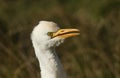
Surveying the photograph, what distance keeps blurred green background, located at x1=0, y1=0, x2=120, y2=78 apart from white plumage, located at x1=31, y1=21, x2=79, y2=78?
1.85 m

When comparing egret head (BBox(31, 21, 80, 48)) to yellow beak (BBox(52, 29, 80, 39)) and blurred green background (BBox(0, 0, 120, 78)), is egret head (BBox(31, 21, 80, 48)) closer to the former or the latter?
yellow beak (BBox(52, 29, 80, 39))

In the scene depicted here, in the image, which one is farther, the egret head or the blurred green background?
the blurred green background

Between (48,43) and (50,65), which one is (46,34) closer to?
(48,43)

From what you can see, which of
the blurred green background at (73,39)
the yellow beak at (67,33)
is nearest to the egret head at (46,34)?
the yellow beak at (67,33)

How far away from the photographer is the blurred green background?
943cm

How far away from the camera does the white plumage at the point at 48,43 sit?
6973 mm

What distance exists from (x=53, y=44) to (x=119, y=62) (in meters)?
2.78

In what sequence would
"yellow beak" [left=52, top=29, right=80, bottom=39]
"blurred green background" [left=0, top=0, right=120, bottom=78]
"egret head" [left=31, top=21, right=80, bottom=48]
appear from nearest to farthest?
"egret head" [left=31, top=21, right=80, bottom=48]
"yellow beak" [left=52, top=29, right=80, bottom=39]
"blurred green background" [left=0, top=0, right=120, bottom=78]

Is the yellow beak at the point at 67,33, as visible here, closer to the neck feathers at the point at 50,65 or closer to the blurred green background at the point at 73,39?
the neck feathers at the point at 50,65

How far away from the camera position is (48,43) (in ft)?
23.0

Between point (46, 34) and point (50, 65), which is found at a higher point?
point (46, 34)

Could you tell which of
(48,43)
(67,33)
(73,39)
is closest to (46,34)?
(48,43)

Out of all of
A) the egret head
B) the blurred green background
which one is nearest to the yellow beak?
the egret head

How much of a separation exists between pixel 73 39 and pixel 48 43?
5.71m
